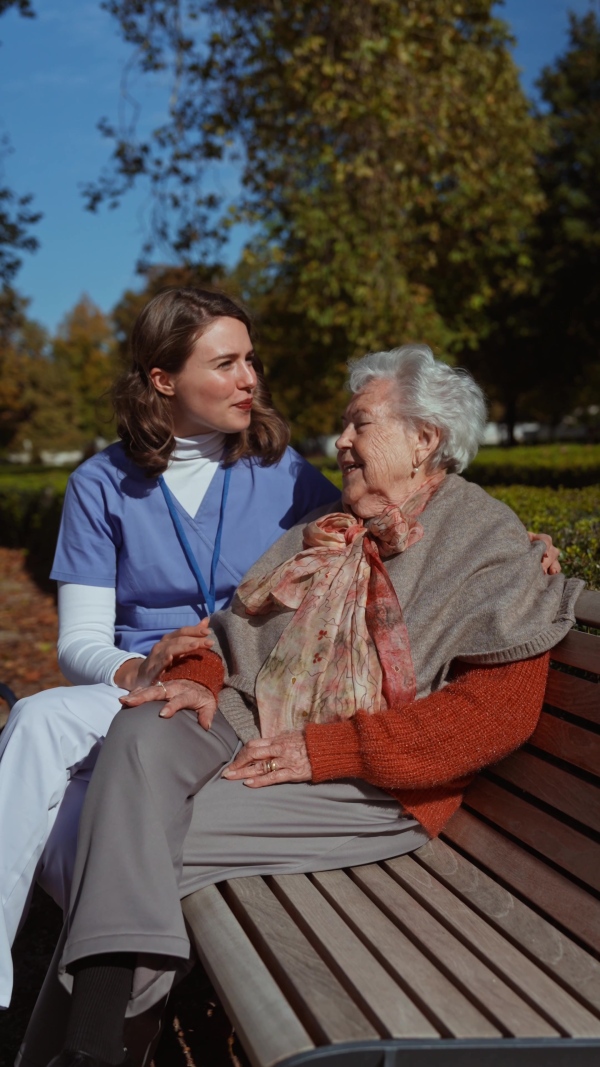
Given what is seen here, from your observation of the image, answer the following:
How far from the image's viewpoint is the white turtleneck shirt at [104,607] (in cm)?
302

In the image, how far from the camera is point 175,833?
227cm

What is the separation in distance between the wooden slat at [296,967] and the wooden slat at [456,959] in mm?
230

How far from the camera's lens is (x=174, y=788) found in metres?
2.29

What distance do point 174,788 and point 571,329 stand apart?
25.8 meters

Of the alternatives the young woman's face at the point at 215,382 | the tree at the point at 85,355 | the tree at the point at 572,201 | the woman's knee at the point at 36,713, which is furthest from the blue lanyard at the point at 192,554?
the tree at the point at 85,355

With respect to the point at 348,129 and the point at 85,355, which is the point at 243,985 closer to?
the point at 348,129

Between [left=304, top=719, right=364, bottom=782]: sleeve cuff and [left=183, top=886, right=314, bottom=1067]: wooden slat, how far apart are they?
38 centimetres

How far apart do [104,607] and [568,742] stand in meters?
1.62

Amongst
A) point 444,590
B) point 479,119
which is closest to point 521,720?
point 444,590

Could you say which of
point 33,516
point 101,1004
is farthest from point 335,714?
point 33,516

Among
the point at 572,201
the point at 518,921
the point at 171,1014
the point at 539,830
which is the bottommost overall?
the point at 171,1014

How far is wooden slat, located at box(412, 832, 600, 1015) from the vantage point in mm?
1924

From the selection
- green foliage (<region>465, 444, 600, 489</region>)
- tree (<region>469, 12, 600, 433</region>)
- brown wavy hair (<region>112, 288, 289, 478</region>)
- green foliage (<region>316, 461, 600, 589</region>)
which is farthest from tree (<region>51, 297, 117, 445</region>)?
brown wavy hair (<region>112, 288, 289, 478</region>)

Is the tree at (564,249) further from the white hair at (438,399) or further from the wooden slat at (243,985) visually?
the wooden slat at (243,985)
